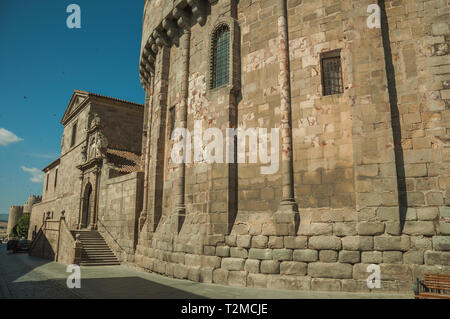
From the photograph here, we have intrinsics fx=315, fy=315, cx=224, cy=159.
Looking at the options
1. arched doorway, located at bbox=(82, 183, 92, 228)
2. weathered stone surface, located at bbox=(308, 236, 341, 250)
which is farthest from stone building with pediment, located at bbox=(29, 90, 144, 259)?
weathered stone surface, located at bbox=(308, 236, 341, 250)

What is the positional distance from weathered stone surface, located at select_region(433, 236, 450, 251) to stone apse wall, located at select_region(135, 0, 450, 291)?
20mm

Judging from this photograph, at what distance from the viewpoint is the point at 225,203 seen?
9055mm

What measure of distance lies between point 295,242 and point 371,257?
1691 mm

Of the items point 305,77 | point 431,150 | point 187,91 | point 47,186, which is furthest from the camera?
point 47,186

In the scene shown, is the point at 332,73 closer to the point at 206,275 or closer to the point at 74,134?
the point at 206,275

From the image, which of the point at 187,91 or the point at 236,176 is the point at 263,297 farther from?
the point at 187,91

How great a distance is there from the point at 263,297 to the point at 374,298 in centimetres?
216

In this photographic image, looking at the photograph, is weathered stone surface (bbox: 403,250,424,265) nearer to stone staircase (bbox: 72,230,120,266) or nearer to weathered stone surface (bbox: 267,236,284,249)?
weathered stone surface (bbox: 267,236,284,249)

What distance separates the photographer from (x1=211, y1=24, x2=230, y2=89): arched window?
1033 centimetres

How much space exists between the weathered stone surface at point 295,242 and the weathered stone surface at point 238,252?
1194 millimetres

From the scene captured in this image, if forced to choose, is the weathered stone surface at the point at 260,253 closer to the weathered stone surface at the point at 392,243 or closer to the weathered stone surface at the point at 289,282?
the weathered stone surface at the point at 289,282

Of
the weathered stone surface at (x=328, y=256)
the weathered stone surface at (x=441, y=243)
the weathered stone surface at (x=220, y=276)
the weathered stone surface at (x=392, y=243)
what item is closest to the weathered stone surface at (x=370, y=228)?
the weathered stone surface at (x=392, y=243)
